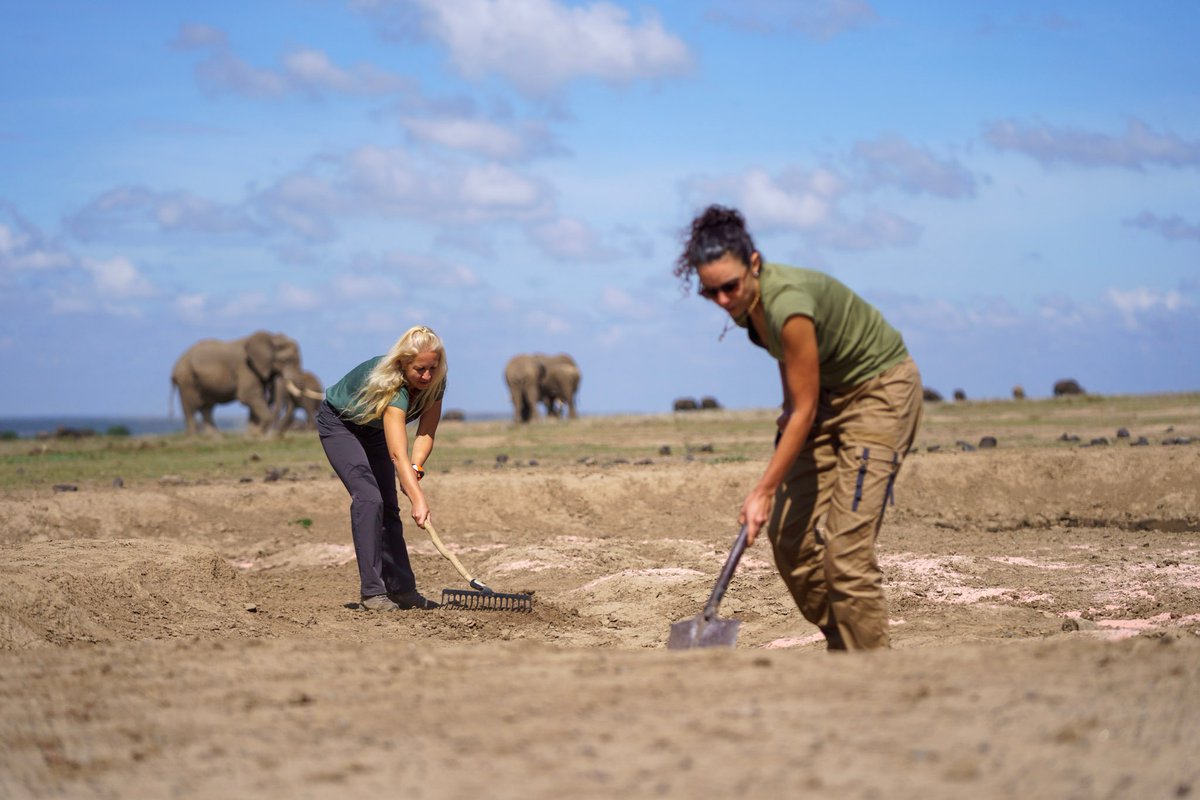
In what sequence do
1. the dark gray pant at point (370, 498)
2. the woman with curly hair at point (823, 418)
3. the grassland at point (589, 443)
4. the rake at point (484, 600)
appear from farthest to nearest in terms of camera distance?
1. the grassland at point (589, 443)
2. the rake at point (484, 600)
3. the dark gray pant at point (370, 498)
4. the woman with curly hair at point (823, 418)

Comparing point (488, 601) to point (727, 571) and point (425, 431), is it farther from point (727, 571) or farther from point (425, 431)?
point (727, 571)

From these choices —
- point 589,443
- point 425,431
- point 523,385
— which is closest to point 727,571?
point 425,431

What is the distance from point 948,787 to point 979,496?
1095 centimetres

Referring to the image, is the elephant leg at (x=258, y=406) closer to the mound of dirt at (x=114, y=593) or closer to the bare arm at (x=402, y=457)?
the mound of dirt at (x=114, y=593)

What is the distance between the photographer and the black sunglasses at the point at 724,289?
5133 mm

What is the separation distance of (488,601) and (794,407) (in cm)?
398

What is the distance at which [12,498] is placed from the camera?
Result: 13.3 m

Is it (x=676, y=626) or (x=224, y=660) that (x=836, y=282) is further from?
(x=224, y=660)

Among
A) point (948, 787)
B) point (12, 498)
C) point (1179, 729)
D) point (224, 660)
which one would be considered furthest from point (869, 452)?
point (12, 498)

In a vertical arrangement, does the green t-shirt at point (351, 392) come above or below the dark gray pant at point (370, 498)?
above

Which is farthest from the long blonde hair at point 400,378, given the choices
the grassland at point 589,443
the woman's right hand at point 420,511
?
the grassland at point 589,443

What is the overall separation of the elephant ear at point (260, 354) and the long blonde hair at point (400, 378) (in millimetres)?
25558

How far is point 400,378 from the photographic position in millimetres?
7863

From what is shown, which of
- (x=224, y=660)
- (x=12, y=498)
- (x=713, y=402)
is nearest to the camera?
(x=224, y=660)
